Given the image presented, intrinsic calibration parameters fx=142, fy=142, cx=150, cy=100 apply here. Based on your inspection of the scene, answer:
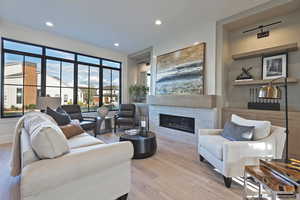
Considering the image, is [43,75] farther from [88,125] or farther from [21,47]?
[88,125]

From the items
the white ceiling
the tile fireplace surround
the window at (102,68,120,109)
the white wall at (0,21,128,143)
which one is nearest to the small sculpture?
the tile fireplace surround

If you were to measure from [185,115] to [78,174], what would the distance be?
10.3ft

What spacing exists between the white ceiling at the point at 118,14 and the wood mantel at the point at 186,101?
72.3 inches

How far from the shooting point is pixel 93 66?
5.20 m

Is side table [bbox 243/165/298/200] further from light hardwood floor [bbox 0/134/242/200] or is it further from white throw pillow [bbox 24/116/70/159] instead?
white throw pillow [bbox 24/116/70/159]

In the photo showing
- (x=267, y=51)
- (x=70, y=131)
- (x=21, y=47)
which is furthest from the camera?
(x=21, y=47)

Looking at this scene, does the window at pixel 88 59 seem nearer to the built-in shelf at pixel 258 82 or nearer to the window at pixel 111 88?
the window at pixel 111 88

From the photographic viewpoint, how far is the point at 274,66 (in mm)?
3061

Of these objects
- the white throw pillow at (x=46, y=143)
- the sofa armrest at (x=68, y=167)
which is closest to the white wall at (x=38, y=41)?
the white throw pillow at (x=46, y=143)

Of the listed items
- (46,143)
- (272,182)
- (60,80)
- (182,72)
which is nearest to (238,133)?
(272,182)

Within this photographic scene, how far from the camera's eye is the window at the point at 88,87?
4.89m

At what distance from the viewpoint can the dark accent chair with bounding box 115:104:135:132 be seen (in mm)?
4742

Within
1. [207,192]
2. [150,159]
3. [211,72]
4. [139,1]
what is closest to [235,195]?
[207,192]

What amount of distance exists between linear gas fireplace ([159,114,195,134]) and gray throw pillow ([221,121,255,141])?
140cm
